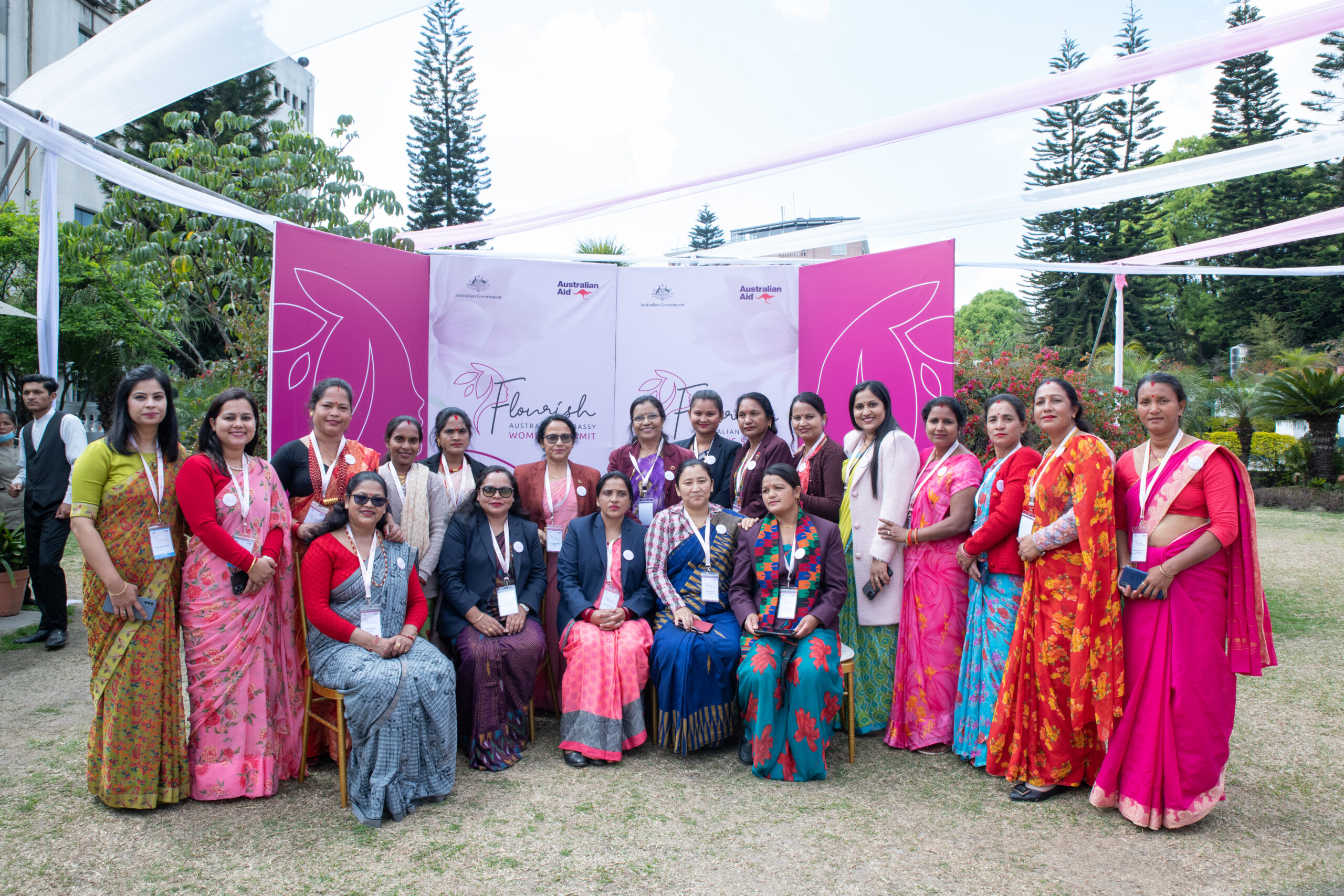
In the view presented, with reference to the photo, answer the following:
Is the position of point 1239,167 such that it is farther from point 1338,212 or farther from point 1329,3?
point 1329,3

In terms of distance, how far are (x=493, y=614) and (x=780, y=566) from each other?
1286 millimetres

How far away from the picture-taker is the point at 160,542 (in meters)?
Answer: 2.85

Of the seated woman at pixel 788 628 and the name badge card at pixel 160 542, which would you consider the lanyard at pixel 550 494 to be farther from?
the name badge card at pixel 160 542

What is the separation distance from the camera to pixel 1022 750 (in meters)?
3.10

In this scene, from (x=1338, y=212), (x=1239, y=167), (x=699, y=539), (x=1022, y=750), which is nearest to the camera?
(x=1022, y=750)

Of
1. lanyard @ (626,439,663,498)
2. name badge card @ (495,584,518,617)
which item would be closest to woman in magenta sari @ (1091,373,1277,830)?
lanyard @ (626,439,663,498)

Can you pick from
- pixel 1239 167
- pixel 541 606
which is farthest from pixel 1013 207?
pixel 541 606

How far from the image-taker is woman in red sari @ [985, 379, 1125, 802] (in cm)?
290

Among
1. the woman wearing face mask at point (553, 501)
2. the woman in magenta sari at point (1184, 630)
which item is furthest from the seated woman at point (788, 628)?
the woman in magenta sari at point (1184, 630)

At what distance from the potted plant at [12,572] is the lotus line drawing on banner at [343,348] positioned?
296 cm

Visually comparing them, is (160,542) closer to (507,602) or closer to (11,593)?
(507,602)

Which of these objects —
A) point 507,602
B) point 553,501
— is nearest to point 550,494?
point 553,501

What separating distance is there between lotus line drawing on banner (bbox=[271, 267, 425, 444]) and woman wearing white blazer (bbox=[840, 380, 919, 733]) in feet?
8.38

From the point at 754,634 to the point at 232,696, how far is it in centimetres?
200
